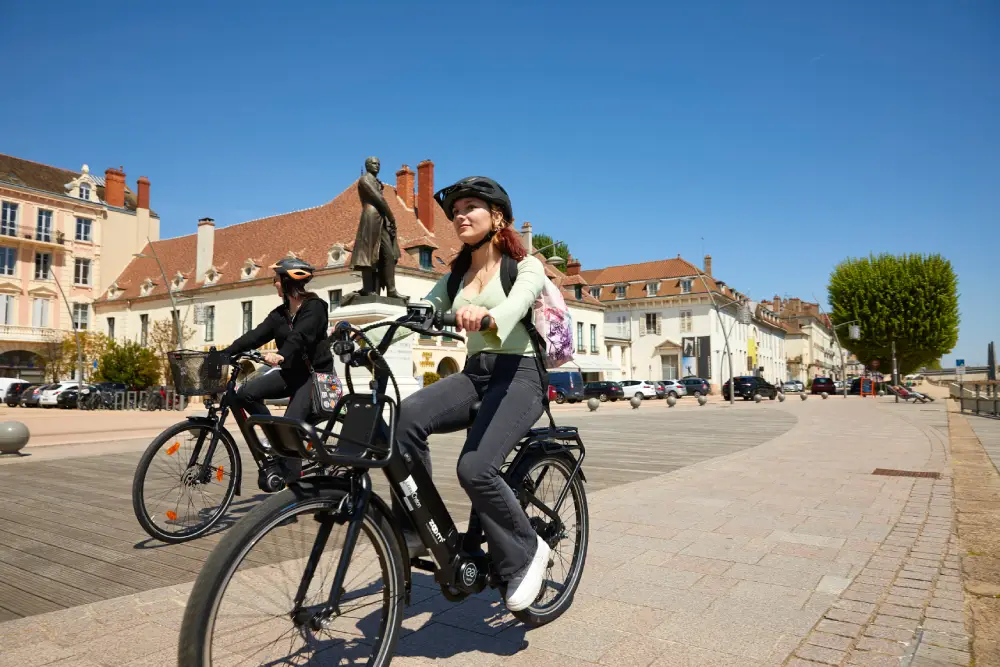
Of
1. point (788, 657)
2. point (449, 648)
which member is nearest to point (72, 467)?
point (449, 648)

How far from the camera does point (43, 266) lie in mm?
49719

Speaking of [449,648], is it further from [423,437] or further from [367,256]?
[367,256]

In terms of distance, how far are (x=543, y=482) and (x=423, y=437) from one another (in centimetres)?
85

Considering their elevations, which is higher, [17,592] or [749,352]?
[749,352]

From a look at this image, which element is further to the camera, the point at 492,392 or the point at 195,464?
the point at 195,464

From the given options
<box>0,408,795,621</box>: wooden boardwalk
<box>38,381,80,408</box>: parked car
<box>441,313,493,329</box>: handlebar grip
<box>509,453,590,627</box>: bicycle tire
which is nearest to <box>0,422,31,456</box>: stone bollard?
<box>0,408,795,621</box>: wooden boardwalk

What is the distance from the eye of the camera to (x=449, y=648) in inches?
117

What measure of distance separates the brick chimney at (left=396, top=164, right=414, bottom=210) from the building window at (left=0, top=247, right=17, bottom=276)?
89.2 ft

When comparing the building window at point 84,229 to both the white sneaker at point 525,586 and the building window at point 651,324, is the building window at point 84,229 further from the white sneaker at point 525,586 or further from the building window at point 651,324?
the white sneaker at point 525,586

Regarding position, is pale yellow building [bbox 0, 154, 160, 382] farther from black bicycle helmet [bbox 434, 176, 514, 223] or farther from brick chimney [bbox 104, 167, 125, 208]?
black bicycle helmet [bbox 434, 176, 514, 223]

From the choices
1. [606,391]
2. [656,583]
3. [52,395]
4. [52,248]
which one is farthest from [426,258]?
[656,583]

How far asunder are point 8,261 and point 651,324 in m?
A: 50.8

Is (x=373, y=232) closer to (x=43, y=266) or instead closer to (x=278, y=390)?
→ (x=278, y=390)

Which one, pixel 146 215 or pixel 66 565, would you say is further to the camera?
pixel 146 215
